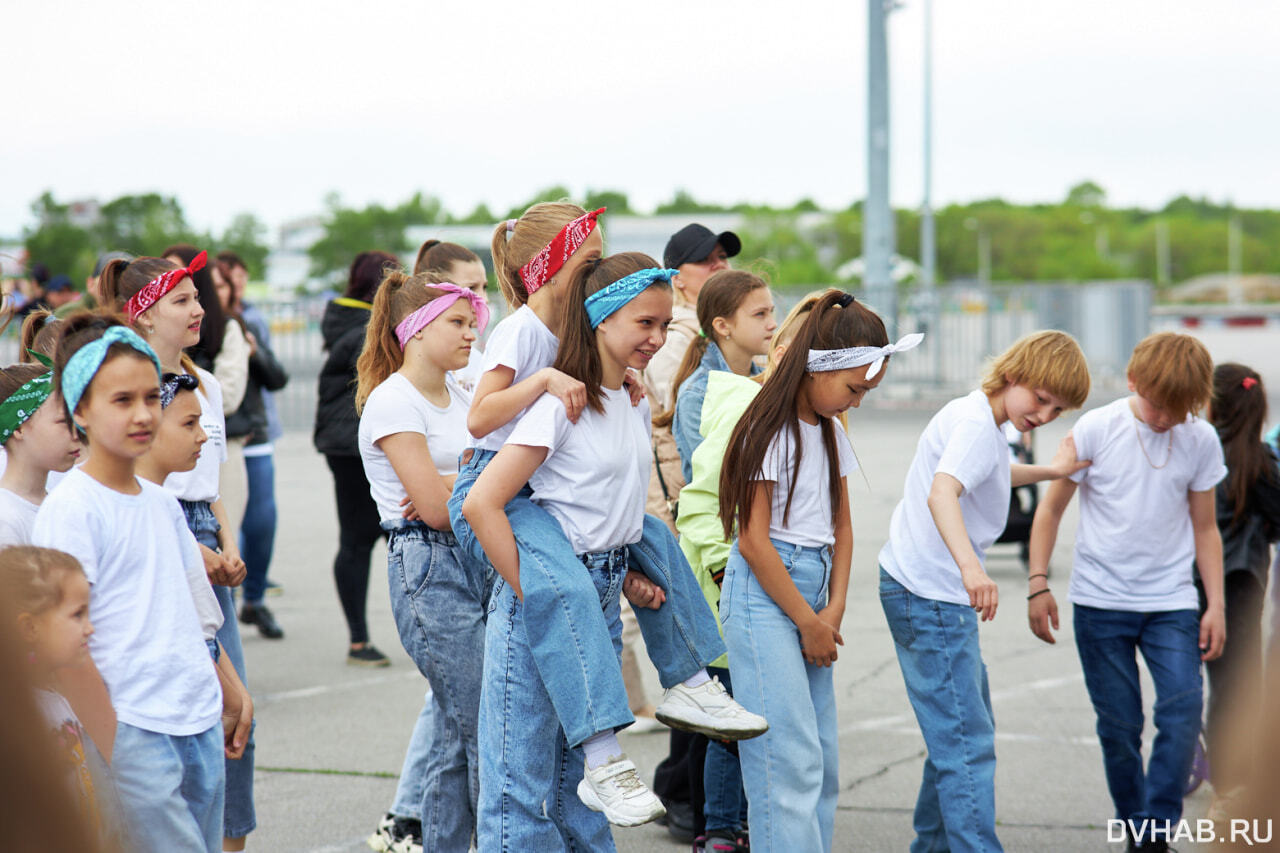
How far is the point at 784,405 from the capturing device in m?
3.42

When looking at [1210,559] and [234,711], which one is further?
[1210,559]

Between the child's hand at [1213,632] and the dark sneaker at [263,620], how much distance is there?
492cm

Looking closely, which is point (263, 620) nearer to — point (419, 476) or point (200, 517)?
point (200, 517)

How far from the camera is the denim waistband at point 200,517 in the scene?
12.6 feet

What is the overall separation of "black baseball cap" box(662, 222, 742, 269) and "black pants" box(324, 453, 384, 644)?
2080 millimetres

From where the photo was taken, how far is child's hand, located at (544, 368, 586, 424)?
289cm

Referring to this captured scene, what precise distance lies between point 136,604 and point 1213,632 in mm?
3340

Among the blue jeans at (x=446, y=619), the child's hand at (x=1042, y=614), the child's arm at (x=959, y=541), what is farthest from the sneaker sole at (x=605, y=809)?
the child's hand at (x=1042, y=614)

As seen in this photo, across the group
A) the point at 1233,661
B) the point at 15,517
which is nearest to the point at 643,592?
the point at 15,517

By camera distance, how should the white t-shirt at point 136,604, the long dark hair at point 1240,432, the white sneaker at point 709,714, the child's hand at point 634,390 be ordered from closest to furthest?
the white t-shirt at point 136,604 < the white sneaker at point 709,714 < the child's hand at point 634,390 < the long dark hair at point 1240,432

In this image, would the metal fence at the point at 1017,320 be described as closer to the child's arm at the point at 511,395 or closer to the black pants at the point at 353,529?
the black pants at the point at 353,529

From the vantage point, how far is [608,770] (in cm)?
281

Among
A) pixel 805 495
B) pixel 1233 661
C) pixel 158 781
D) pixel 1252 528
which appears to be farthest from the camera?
pixel 1252 528

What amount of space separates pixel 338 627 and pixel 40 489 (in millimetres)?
4422
